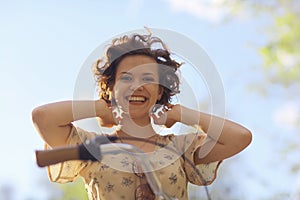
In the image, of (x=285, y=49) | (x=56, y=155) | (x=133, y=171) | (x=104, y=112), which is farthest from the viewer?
(x=285, y=49)

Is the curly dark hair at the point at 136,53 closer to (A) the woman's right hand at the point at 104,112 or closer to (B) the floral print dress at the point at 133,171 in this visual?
(A) the woman's right hand at the point at 104,112

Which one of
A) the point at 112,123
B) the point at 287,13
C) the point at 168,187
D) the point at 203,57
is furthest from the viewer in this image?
the point at 287,13

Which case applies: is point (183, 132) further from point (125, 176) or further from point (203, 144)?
point (125, 176)

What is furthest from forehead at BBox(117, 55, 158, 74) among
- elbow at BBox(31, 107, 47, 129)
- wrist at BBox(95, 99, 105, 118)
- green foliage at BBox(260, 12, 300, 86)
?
green foliage at BBox(260, 12, 300, 86)

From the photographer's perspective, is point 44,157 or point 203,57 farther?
point 203,57

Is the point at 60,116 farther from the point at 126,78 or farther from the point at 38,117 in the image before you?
the point at 126,78

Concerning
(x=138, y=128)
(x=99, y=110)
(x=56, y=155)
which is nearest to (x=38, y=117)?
(x=99, y=110)

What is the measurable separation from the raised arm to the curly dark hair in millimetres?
45

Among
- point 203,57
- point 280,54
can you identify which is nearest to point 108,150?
point 203,57

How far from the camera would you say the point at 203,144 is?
5.86 feet

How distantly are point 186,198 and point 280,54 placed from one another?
4.88 meters

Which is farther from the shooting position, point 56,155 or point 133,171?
point 133,171

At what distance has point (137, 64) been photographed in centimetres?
171

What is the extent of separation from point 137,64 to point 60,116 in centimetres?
25
